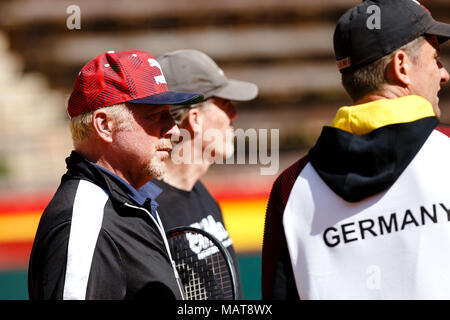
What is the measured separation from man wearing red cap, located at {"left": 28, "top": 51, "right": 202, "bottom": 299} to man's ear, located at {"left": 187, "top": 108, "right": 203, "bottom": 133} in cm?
97

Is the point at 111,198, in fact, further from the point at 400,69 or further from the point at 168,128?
the point at 400,69

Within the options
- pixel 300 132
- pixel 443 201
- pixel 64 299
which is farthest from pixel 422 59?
pixel 300 132

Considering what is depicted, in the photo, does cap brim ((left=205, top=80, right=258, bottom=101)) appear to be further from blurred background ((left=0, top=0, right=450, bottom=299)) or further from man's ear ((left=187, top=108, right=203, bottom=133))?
blurred background ((left=0, top=0, right=450, bottom=299))

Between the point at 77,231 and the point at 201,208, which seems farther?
the point at 201,208

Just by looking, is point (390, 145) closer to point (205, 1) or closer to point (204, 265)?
point (204, 265)

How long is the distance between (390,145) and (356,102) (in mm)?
259

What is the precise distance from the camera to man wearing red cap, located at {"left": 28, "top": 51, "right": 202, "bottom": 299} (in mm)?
1983

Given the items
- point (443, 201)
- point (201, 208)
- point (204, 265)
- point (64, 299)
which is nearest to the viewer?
point (443, 201)

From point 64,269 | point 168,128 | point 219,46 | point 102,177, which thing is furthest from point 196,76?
point 219,46

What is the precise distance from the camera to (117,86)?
2.27m

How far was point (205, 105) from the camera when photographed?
352 centimetres

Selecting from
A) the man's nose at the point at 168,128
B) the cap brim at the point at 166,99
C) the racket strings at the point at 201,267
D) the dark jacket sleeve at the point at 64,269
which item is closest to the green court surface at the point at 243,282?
the racket strings at the point at 201,267

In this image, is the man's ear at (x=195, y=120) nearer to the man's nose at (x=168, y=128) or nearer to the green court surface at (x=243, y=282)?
the man's nose at (x=168, y=128)

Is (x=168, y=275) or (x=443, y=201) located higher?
(x=443, y=201)
